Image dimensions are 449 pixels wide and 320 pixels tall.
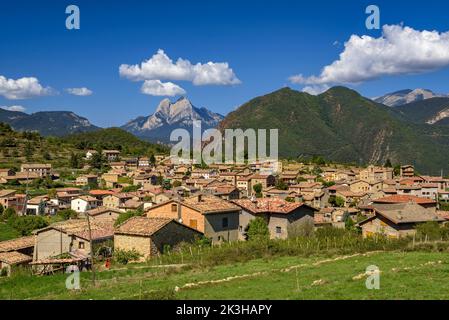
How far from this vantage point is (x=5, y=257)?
33.0m

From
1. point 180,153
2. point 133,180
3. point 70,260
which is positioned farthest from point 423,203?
point 180,153

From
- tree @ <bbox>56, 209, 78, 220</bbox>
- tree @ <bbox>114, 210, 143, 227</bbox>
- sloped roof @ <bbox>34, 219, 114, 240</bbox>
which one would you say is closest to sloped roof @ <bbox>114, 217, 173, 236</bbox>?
sloped roof @ <bbox>34, 219, 114, 240</bbox>

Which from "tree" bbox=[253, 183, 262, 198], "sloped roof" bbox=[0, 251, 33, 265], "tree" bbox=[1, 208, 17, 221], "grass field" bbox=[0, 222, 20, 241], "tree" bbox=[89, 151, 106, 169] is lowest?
"grass field" bbox=[0, 222, 20, 241]

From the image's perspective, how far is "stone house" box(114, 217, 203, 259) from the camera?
28.1 m

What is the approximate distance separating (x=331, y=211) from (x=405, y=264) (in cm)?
4376

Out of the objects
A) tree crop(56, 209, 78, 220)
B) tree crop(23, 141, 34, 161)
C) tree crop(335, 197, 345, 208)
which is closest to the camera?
tree crop(56, 209, 78, 220)

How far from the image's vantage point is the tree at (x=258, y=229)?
3514 cm

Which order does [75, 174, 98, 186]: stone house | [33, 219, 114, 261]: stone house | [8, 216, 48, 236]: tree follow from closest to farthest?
[33, 219, 114, 261]: stone house < [8, 216, 48, 236]: tree < [75, 174, 98, 186]: stone house

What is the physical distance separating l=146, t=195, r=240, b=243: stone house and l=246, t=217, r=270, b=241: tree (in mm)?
1028

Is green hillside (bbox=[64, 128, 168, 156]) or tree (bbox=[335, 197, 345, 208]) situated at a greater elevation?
green hillside (bbox=[64, 128, 168, 156])

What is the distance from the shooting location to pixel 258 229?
35.3 m

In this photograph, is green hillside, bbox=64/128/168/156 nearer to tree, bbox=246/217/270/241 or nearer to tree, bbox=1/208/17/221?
tree, bbox=1/208/17/221
